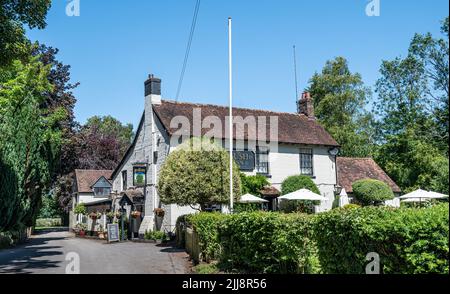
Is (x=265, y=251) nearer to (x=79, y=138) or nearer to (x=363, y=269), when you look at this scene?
(x=363, y=269)

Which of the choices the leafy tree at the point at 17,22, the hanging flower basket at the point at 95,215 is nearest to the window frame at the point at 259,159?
the hanging flower basket at the point at 95,215

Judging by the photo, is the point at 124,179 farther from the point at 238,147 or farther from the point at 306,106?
the point at 306,106

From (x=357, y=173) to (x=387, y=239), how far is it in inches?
1139

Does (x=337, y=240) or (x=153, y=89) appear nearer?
(x=337, y=240)

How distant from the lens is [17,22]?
16625 millimetres

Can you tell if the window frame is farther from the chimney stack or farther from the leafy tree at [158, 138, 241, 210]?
the leafy tree at [158, 138, 241, 210]

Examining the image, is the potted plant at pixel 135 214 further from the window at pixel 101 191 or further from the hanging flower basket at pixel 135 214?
the window at pixel 101 191

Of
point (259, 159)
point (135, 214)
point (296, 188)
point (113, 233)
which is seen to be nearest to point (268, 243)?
point (296, 188)

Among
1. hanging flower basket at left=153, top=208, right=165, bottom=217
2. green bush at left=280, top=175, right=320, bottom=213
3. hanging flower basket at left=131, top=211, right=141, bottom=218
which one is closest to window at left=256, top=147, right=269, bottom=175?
green bush at left=280, top=175, right=320, bottom=213

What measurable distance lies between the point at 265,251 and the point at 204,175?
9.88 m

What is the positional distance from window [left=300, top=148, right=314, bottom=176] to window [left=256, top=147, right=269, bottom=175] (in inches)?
105

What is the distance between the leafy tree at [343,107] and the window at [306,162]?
1761 cm
